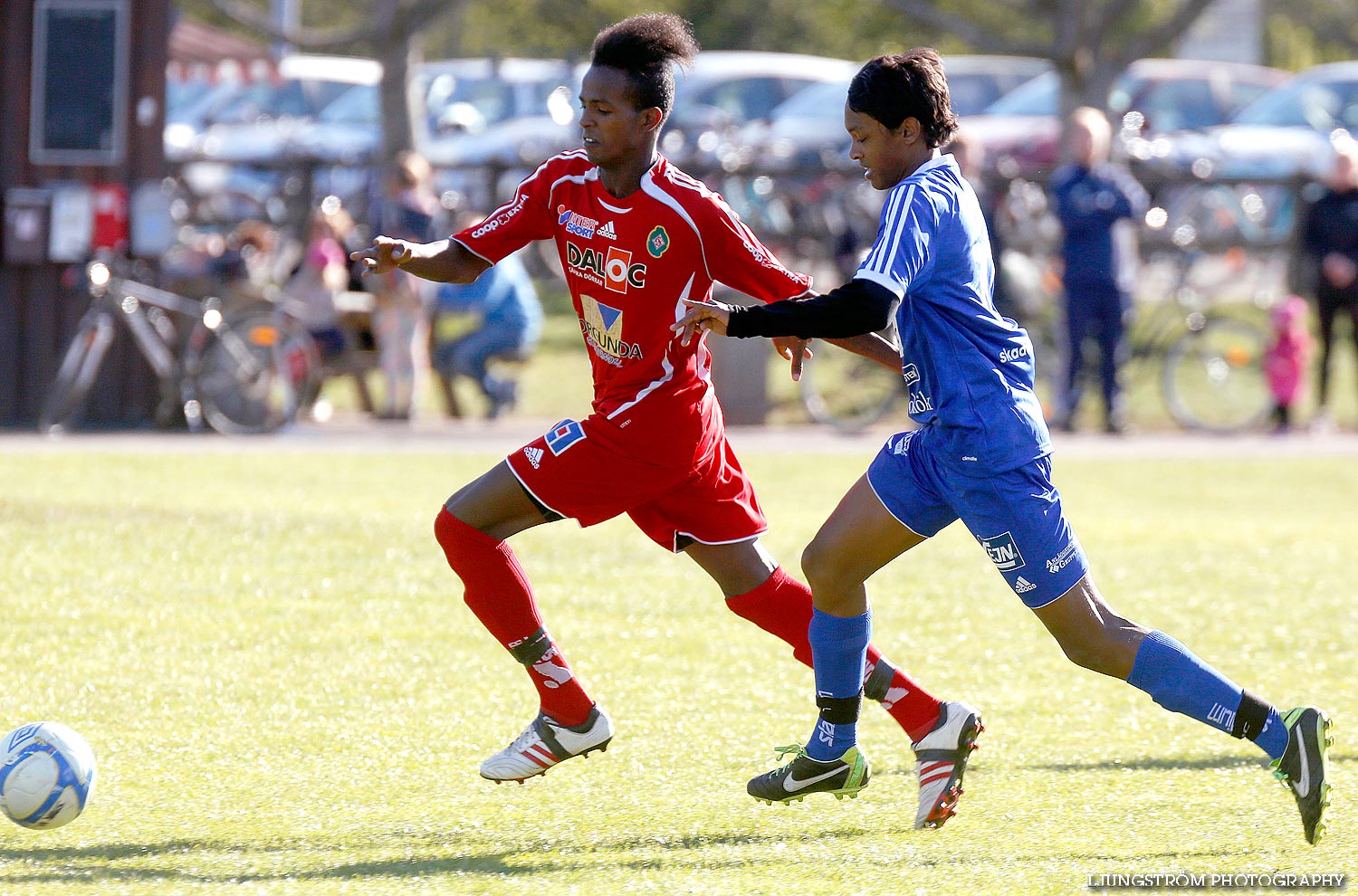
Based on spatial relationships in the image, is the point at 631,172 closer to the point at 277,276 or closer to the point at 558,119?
the point at 277,276

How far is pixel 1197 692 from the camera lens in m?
4.53

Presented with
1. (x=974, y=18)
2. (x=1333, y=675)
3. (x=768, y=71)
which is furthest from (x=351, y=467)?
(x=974, y=18)

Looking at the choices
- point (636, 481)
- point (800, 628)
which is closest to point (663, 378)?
point (636, 481)

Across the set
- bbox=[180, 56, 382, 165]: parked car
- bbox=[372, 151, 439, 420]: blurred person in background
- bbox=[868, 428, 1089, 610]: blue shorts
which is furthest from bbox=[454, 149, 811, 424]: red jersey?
bbox=[180, 56, 382, 165]: parked car

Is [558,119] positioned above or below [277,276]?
above

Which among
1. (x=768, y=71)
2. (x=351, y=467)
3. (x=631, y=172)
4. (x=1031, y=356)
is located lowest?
(x=351, y=467)

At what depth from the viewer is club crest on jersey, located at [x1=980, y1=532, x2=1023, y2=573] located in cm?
451

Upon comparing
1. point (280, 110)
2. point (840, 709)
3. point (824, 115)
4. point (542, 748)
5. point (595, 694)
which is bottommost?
point (595, 694)

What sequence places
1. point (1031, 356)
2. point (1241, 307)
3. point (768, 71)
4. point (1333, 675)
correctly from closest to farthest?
point (1031, 356) → point (1333, 675) → point (1241, 307) → point (768, 71)

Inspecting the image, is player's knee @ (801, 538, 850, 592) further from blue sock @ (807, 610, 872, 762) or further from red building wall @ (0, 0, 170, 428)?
red building wall @ (0, 0, 170, 428)

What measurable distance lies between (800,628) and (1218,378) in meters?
10.5

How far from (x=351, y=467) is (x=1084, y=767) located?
7348mm

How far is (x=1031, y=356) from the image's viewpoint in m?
4.79

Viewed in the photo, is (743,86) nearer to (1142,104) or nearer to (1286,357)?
(1142,104)
